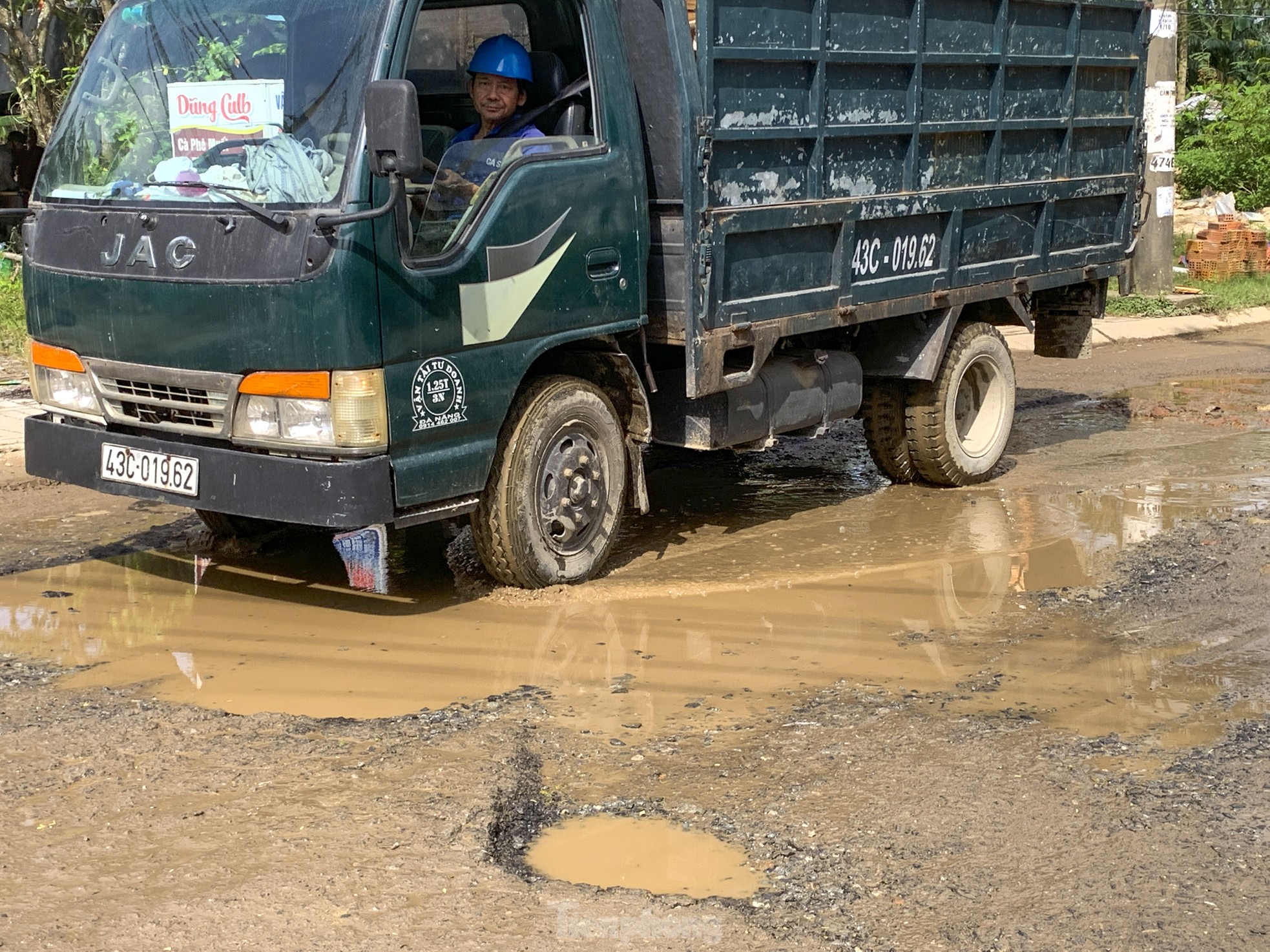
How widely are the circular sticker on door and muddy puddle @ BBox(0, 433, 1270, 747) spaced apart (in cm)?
79

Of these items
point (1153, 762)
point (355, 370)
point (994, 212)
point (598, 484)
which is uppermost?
point (994, 212)

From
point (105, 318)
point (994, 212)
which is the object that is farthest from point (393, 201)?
point (994, 212)

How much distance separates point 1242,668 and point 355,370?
3.14m

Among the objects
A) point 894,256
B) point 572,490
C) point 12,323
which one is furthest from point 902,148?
point 12,323

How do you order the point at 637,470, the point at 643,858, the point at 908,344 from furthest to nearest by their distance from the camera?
the point at 908,344, the point at 637,470, the point at 643,858

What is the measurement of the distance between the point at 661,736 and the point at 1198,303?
1201 cm

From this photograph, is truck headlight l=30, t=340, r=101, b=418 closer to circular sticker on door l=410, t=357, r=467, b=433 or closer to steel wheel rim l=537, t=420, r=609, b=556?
circular sticker on door l=410, t=357, r=467, b=433

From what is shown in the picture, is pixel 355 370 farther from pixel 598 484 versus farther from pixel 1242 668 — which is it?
pixel 1242 668

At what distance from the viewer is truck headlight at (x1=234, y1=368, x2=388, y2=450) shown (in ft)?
15.5

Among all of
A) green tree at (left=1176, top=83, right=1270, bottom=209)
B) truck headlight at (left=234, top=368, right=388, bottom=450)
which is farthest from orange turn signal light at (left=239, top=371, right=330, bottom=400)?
green tree at (left=1176, top=83, right=1270, bottom=209)

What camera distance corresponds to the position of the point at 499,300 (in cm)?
515

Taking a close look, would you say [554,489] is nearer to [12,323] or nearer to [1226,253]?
[12,323]

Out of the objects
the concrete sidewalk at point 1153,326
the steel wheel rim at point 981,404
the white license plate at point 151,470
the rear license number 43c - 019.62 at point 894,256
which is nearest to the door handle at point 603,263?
the rear license number 43c - 019.62 at point 894,256

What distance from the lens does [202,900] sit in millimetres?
3266
